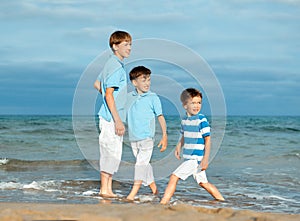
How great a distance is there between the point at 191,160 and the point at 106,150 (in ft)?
3.43

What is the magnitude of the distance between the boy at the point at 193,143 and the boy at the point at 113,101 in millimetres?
762

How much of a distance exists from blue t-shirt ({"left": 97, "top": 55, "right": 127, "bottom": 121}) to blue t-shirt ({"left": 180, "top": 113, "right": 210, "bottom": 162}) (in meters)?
0.83

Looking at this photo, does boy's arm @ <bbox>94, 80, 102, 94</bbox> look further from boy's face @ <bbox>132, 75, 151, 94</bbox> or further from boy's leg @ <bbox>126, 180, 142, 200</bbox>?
boy's leg @ <bbox>126, 180, 142, 200</bbox>

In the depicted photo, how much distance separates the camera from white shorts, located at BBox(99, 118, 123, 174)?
5.67m

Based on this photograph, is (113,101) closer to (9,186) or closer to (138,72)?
(138,72)

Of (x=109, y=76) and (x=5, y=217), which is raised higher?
(x=109, y=76)

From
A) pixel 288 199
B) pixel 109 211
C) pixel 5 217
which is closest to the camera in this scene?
pixel 5 217

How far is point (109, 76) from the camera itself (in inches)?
220

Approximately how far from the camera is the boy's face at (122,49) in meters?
5.68

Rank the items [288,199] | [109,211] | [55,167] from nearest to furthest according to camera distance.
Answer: [109,211], [288,199], [55,167]

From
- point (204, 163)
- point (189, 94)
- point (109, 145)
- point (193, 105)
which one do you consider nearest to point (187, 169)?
point (204, 163)

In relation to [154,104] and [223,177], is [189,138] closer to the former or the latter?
[154,104]

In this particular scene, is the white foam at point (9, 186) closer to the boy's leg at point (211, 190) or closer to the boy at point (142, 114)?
the boy at point (142, 114)

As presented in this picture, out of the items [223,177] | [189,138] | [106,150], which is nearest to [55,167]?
[223,177]
